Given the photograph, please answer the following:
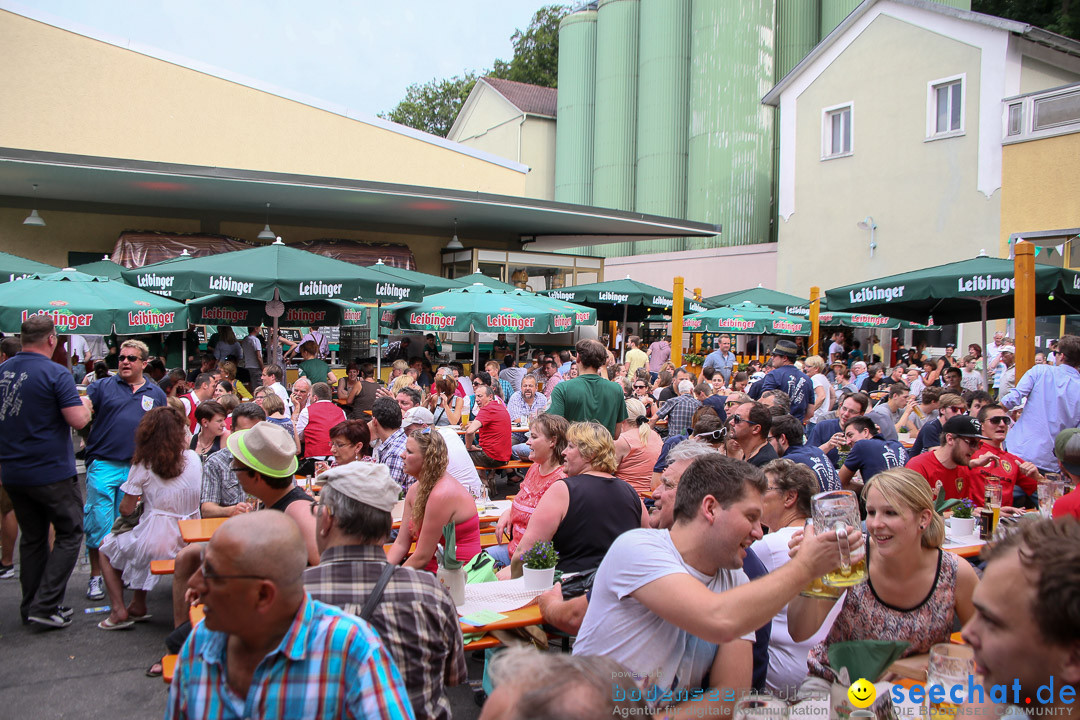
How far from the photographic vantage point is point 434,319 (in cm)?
1129

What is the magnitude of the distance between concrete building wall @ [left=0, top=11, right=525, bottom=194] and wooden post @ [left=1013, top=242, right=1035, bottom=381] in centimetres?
1529

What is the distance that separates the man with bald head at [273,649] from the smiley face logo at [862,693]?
1.39 metres

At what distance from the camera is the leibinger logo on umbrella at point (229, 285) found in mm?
9289

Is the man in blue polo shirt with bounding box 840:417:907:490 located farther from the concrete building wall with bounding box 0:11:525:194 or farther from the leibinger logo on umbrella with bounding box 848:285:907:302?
the concrete building wall with bounding box 0:11:525:194

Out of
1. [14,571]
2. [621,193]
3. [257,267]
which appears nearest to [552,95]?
[621,193]

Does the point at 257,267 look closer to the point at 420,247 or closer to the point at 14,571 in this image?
the point at 14,571

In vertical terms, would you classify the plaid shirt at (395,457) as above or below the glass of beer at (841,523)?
below

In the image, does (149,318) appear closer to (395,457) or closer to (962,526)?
(395,457)

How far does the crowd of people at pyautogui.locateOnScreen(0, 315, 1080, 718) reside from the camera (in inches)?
71.6

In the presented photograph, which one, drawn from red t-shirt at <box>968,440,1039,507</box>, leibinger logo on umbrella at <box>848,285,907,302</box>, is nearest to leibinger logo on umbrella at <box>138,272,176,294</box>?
leibinger logo on umbrella at <box>848,285,907,302</box>

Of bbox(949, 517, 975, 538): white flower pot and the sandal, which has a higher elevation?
bbox(949, 517, 975, 538): white flower pot

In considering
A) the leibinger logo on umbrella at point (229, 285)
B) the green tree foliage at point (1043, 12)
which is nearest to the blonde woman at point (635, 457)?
the leibinger logo on umbrella at point (229, 285)

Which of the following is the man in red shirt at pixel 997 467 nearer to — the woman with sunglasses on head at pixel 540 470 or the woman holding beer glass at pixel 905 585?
the woman holding beer glass at pixel 905 585

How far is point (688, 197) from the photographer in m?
29.8
